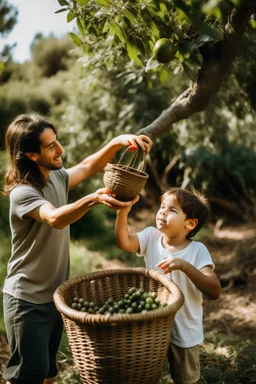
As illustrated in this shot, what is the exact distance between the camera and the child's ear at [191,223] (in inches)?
84.8

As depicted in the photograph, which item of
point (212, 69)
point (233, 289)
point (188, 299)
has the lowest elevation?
point (233, 289)

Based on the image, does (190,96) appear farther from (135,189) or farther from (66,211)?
(66,211)

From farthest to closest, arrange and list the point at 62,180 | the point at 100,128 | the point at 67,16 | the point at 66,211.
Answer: the point at 100,128
the point at 62,180
the point at 67,16
the point at 66,211

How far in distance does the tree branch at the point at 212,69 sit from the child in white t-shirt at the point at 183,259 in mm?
552

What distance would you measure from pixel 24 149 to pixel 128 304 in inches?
34.7

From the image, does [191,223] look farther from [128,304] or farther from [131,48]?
[131,48]

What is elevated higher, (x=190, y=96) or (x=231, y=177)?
(x=190, y=96)

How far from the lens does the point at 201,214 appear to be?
7.14ft

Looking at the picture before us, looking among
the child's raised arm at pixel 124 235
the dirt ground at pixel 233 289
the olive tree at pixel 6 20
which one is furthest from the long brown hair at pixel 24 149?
the olive tree at pixel 6 20

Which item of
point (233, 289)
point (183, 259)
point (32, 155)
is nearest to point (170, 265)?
point (183, 259)

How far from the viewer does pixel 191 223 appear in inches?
85.4

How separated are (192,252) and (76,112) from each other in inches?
206

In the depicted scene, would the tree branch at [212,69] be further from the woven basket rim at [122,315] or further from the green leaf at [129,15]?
the woven basket rim at [122,315]

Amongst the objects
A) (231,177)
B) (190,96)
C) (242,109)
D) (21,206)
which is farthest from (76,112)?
(21,206)
